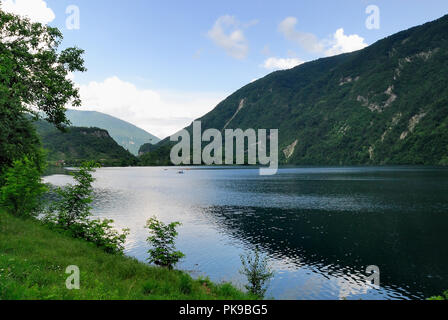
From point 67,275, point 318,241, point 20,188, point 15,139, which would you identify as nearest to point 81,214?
point 20,188

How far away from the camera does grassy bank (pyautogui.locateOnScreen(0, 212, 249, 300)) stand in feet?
34.4

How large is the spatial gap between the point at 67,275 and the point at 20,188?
14.5m

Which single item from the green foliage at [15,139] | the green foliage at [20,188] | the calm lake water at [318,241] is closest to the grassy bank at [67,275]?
the green foliage at [20,188]

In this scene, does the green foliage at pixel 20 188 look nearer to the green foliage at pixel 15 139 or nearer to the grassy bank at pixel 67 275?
the green foliage at pixel 15 139

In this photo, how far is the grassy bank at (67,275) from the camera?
1050cm

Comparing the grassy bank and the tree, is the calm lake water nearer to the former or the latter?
the grassy bank

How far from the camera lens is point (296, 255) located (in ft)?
106

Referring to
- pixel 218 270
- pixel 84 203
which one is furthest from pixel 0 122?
pixel 218 270

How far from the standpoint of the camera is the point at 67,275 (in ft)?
43.2

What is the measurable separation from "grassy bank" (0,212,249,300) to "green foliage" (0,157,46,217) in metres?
2.60

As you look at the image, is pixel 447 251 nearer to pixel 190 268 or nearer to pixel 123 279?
pixel 190 268

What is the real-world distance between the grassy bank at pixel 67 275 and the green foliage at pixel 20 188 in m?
2.60

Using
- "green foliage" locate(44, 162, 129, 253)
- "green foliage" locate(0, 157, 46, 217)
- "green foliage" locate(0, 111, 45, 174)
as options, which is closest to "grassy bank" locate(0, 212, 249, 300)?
"green foliage" locate(44, 162, 129, 253)
